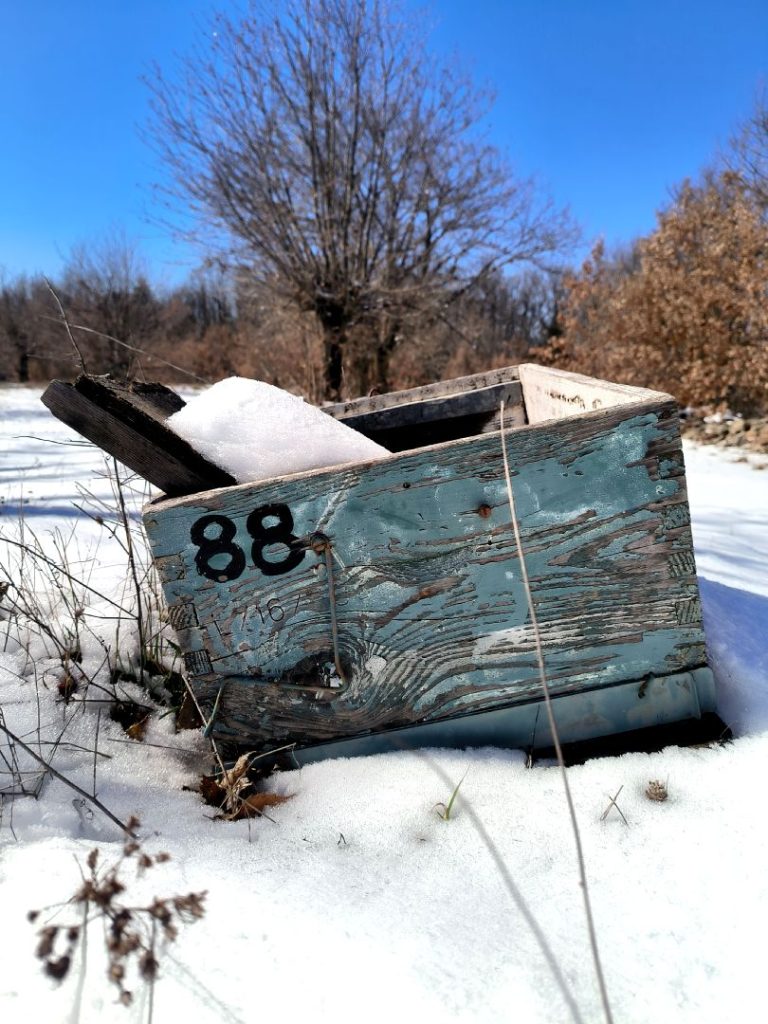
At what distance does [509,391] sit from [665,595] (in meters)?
1.41

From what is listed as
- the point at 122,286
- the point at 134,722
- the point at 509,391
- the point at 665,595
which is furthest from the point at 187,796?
the point at 122,286

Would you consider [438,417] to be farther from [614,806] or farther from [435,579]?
[614,806]

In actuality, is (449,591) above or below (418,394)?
below

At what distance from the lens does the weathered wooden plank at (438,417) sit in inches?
100.0

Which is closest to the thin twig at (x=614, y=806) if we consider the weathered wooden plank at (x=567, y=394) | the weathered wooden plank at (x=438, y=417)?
the weathered wooden plank at (x=567, y=394)

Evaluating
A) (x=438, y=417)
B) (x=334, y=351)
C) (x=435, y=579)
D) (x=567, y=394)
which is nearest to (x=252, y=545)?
(x=435, y=579)

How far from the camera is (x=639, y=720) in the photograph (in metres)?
1.39

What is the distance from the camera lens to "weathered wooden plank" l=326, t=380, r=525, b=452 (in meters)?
2.54

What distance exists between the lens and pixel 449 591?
132 centimetres

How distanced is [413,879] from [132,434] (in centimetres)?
97

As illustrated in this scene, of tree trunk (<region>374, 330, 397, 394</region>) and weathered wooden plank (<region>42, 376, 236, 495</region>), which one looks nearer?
weathered wooden plank (<region>42, 376, 236, 495</region>)

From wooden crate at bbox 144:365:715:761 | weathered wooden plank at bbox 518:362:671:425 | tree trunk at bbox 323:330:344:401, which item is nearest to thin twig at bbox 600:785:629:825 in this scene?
wooden crate at bbox 144:365:715:761

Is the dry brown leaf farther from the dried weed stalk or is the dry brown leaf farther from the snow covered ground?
the dried weed stalk

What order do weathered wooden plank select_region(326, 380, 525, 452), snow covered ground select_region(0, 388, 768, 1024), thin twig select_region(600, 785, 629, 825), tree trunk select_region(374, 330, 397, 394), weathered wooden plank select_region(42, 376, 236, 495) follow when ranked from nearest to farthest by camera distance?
snow covered ground select_region(0, 388, 768, 1024)
thin twig select_region(600, 785, 629, 825)
weathered wooden plank select_region(42, 376, 236, 495)
weathered wooden plank select_region(326, 380, 525, 452)
tree trunk select_region(374, 330, 397, 394)
